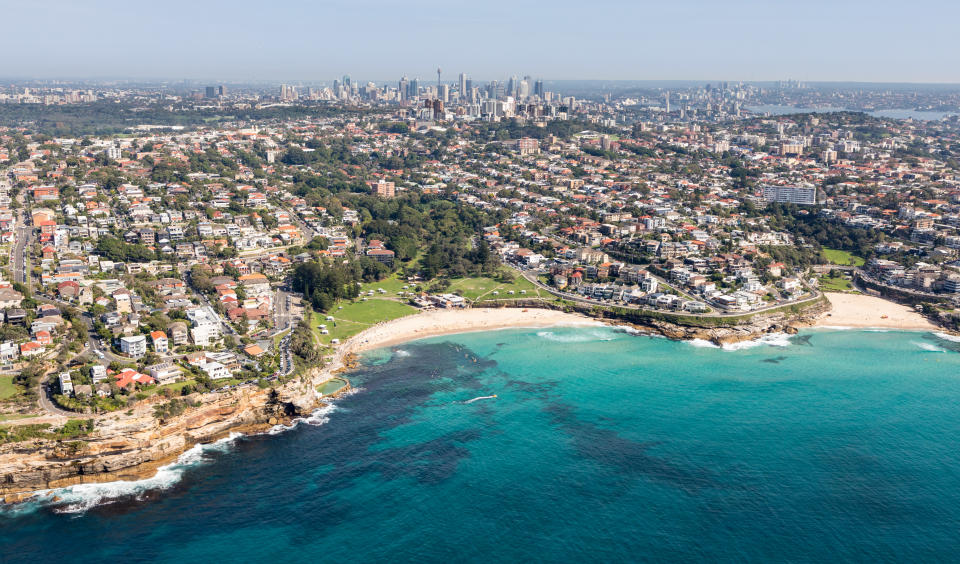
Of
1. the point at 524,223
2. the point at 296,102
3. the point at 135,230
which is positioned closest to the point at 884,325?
the point at 524,223

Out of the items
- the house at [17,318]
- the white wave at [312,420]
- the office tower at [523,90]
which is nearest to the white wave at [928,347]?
the white wave at [312,420]

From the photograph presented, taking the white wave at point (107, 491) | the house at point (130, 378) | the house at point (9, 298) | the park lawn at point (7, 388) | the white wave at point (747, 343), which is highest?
the house at point (9, 298)

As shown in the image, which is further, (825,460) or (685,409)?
(685,409)

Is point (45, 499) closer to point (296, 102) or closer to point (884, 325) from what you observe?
point (884, 325)

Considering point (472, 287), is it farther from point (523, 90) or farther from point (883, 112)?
point (883, 112)

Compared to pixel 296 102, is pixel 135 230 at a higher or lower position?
lower

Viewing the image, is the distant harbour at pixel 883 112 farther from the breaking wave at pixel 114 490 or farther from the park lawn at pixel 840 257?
the breaking wave at pixel 114 490

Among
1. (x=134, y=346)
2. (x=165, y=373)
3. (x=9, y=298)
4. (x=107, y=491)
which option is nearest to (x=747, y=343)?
(x=165, y=373)
